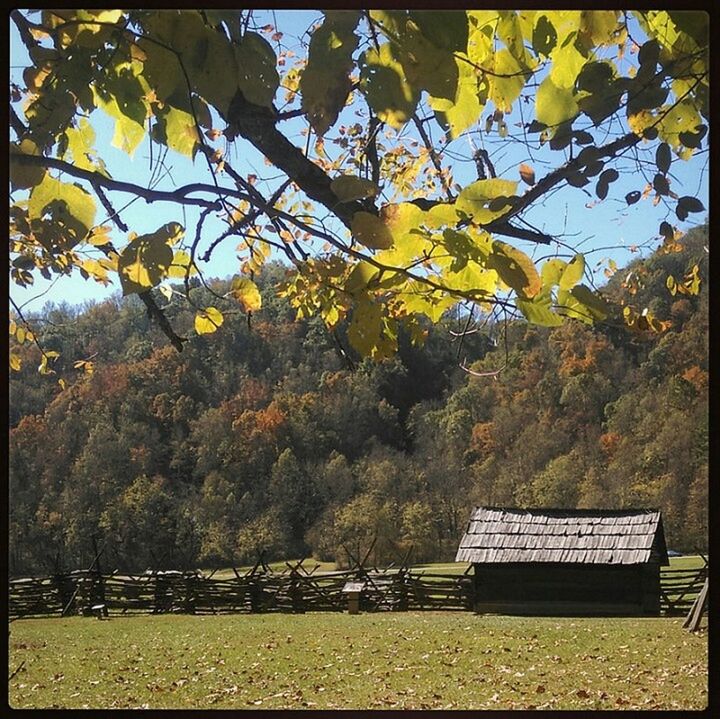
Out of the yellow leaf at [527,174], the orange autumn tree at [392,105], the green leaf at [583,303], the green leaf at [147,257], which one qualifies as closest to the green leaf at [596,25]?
the orange autumn tree at [392,105]

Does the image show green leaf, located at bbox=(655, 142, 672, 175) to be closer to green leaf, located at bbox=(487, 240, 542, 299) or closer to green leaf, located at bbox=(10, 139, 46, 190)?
green leaf, located at bbox=(487, 240, 542, 299)

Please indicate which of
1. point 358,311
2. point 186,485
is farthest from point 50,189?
point 186,485

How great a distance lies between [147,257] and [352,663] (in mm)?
3032

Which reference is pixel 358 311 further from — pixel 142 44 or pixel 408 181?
pixel 408 181

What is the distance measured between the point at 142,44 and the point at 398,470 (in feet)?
6.51

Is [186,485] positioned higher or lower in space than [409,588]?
higher

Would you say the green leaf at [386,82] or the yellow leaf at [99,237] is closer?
the green leaf at [386,82]

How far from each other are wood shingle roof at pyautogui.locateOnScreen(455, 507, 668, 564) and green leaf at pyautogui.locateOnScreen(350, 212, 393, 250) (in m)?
2.21

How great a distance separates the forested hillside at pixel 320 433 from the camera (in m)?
2.60

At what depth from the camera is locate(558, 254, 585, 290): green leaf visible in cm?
57

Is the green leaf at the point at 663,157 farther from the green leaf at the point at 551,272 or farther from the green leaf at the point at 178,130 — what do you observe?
the green leaf at the point at 178,130

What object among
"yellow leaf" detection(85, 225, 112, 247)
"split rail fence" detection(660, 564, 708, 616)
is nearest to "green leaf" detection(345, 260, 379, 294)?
"yellow leaf" detection(85, 225, 112, 247)

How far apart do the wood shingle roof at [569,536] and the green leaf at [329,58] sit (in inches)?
89.4

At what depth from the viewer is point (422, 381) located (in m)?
2.54
